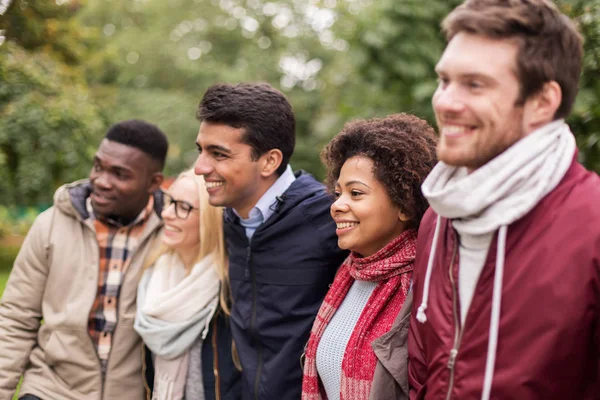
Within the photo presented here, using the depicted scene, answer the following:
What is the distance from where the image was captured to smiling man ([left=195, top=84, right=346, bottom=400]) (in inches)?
118

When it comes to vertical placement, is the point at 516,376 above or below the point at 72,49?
below

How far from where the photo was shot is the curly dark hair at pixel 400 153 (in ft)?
8.62

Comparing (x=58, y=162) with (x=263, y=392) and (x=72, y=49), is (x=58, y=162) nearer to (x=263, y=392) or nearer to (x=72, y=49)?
(x=72, y=49)

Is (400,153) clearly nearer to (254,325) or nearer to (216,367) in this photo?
(254,325)

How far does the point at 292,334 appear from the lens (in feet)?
9.75

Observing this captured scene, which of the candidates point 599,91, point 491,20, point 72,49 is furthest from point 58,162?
point 491,20

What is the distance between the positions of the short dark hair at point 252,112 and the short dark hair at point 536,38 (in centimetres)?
158

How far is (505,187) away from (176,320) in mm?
2141

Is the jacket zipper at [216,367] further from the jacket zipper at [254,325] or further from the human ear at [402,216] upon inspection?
the human ear at [402,216]

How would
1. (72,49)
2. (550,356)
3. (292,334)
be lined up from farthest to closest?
(72,49) → (292,334) → (550,356)

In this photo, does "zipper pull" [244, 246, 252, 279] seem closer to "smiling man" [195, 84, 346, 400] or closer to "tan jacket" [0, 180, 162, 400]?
"smiling man" [195, 84, 346, 400]

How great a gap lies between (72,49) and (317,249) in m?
12.0

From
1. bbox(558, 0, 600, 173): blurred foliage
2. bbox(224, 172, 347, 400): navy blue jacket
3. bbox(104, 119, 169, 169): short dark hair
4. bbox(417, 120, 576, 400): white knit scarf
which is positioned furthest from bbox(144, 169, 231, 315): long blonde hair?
bbox(558, 0, 600, 173): blurred foliage

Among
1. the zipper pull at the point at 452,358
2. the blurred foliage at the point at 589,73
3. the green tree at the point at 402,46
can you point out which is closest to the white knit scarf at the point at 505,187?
the zipper pull at the point at 452,358
